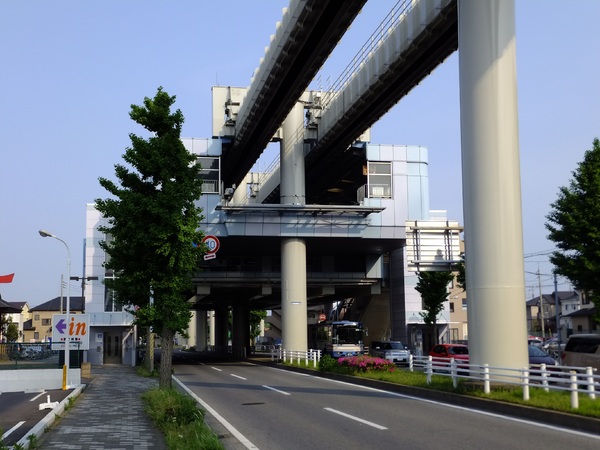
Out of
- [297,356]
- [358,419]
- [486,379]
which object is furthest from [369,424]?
[297,356]

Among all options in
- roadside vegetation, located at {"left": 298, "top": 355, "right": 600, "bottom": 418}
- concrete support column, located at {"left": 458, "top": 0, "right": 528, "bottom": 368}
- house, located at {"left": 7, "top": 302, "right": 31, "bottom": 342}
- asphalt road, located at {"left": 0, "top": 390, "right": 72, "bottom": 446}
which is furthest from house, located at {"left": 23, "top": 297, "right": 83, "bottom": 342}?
concrete support column, located at {"left": 458, "top": 0, "right": 528, "bottom": 368}

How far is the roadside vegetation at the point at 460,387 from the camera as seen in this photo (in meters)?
13.8

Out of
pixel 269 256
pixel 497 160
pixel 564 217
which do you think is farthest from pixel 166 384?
pixel 269 256

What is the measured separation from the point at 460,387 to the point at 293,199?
2767 centimetres

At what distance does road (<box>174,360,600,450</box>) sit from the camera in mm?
11539

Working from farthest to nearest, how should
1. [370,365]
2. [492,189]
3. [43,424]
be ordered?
[370,365], [492,189], [43,424]

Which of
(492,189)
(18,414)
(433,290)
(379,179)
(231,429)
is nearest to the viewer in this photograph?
(231,429)

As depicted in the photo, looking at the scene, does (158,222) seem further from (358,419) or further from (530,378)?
(530,378)

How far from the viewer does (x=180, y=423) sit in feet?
42.8

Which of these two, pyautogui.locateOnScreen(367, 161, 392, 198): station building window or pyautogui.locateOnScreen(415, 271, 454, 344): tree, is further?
pyautogui.locateOnScreen(415, 271, 454, 344): tree

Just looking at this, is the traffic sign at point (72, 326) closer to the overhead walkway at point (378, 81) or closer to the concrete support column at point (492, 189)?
the overhead walkway at point (378, 81)

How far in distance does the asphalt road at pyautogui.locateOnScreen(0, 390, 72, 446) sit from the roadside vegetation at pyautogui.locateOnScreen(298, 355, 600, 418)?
10.7m

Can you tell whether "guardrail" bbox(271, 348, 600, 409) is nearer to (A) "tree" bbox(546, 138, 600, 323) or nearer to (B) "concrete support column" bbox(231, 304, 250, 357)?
(A) "tree" bbox(546, 138, 600, 323)

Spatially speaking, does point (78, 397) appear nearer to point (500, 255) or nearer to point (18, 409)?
point (18, 409)
